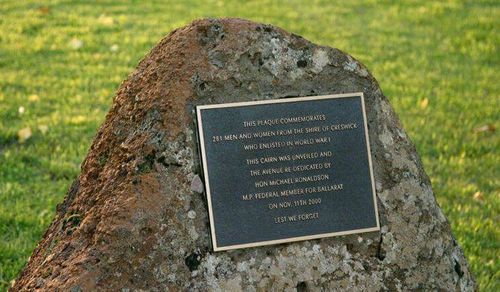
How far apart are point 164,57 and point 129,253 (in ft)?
2.79

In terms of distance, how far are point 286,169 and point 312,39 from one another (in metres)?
5.52

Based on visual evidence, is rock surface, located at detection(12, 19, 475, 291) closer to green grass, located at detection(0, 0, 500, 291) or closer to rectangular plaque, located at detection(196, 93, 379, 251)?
rectangular plaque, located at detection(196, 93, 379, 251)

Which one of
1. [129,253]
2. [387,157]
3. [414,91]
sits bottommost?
[129,253]

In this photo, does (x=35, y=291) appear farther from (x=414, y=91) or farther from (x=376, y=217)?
(x=414, y=91)

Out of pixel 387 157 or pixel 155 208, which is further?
pixel 387 157

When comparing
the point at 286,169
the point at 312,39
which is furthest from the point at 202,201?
the point at 312,39

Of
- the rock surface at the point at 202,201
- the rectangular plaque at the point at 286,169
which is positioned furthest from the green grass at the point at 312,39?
the rectangular plaque at the point at 286,169

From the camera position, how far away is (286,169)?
10.5ft

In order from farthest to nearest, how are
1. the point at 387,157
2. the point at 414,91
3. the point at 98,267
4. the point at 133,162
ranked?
1. the point at 414,91
2. the point at 387,157
3. the point at 133,162
4. the point at 98,267

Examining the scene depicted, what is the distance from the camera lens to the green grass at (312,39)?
517cm

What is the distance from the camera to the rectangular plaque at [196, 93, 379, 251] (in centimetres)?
312

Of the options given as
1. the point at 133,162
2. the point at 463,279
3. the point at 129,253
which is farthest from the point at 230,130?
the point at 463,279

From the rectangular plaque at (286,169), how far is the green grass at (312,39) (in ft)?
5.15

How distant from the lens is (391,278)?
3303mm
